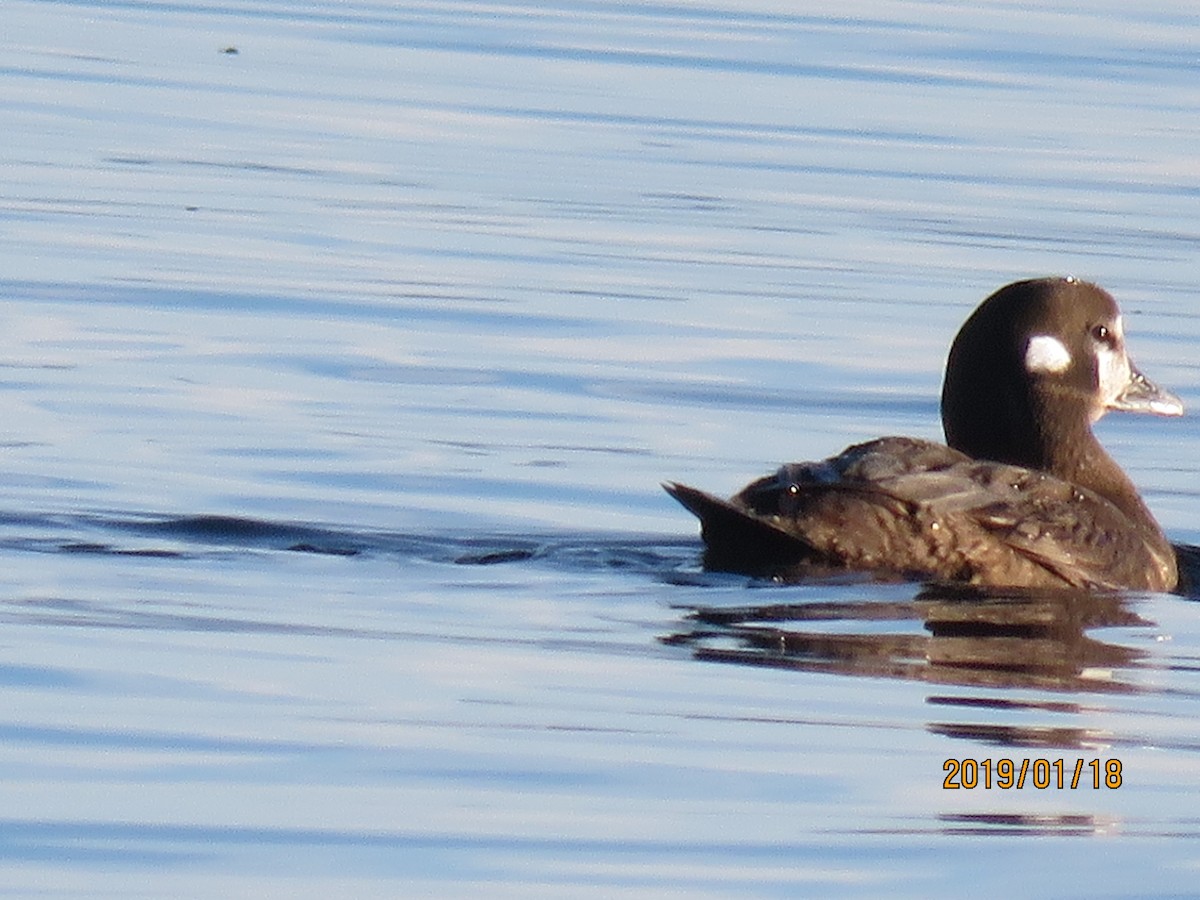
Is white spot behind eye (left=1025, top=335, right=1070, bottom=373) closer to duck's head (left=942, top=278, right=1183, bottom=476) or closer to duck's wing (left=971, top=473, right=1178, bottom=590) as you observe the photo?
duck's head (left=942, top=278, right=1183, bottom=476)

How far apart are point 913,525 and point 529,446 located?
2184 mm

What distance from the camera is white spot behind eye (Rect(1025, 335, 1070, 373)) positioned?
341 inches

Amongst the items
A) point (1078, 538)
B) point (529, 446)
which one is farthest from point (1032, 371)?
point (529, 446)

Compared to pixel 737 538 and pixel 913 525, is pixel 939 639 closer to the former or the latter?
pixel 913 525

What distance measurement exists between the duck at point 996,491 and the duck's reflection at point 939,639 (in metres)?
0.15

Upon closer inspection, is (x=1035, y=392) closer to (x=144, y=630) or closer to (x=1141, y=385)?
(x=1141, y=385)

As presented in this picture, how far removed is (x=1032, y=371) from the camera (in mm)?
8672

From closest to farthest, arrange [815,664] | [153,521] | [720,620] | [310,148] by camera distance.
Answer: [815,664]
[720,620]
[153,521]
[310,148]

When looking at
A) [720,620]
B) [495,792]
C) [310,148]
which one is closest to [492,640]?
[720,620]

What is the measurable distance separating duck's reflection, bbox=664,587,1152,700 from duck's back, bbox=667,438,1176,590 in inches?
4.5

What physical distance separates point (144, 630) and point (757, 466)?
326 cm

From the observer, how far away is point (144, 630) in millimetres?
6645

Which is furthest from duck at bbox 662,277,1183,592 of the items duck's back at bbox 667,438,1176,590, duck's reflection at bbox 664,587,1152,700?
duck's reflection at bbox 664,587,1152,700

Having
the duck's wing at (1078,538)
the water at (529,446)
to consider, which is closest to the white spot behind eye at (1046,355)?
the duck's wing at (1078,538)
